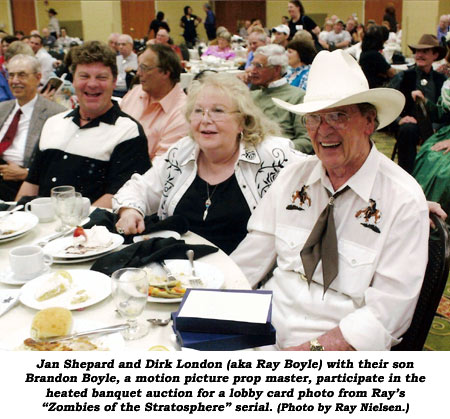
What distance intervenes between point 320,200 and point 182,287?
22.0 inches

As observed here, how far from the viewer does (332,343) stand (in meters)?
1.49

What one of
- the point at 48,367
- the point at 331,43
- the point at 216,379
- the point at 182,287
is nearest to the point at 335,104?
the point at 182,287

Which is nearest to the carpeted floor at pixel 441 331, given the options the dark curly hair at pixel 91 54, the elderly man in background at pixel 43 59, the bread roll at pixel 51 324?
the bread roll at pixel 51 324

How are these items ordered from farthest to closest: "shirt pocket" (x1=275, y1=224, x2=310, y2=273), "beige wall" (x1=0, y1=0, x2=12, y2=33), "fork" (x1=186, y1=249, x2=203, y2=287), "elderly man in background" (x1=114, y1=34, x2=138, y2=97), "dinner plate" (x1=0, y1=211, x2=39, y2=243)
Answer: "beige wall" (x1=0, y1=0, x2=12, y2=33) → "elderly man in background" (x1=114, y1=34, x2=138, y2=97) → "dinner plate" (x1=0, y1=211, x2=39, y2=243) → "shirt pocket" (x1=275, y1=224, x2=310, y2=273) → "fork" (x1=186, y1=249, x2=203, y2=287)

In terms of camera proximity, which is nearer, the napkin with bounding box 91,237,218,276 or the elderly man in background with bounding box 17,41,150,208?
the napkin with bounding box 91,237,218,276

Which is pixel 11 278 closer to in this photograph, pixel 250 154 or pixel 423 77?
pixel 250 154

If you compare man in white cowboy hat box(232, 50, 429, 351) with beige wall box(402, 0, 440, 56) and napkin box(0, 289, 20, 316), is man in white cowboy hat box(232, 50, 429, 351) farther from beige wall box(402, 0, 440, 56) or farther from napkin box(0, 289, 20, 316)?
beige wall box(402, 0, 440, 56)

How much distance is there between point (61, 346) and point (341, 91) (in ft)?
3.63

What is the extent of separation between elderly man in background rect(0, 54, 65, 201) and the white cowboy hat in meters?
2.21

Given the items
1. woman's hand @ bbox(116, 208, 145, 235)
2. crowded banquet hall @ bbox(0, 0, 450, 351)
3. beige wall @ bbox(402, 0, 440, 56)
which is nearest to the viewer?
crowded banquet hall @ bbox(0, 0, 450, 351)

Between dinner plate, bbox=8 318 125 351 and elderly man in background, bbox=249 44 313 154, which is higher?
elderly man in background, bbox=249 44 313 154

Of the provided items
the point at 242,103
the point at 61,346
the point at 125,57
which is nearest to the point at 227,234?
the point at 242,103

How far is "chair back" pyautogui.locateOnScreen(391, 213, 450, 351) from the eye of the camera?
1410mm

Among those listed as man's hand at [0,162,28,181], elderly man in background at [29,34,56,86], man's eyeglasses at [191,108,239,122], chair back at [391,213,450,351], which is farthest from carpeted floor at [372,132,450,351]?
elderly man in background at [29,34,56,86]
